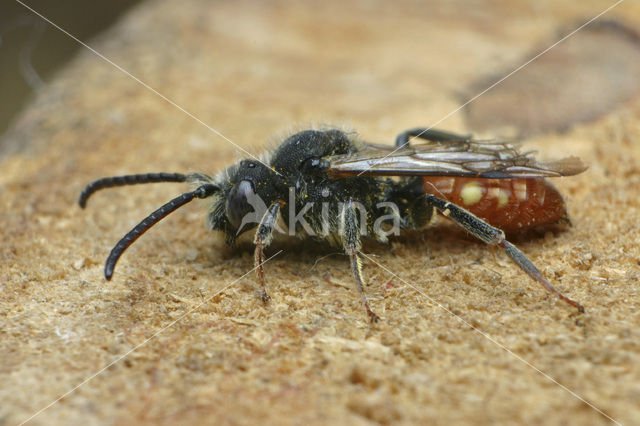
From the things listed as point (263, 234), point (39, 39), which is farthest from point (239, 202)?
point (39, 39)

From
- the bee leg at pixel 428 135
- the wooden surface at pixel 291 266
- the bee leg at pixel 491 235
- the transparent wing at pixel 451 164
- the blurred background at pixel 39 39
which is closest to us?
the wooden surface at pixel 291 266

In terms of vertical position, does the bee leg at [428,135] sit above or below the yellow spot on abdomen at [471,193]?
above

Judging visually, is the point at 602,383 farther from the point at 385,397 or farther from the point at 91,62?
the point at 91,62

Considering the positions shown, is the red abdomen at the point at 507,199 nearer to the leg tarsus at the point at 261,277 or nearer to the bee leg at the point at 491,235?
the bee leg at the point at 491,235

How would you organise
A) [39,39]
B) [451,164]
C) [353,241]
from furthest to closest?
[39,39], [451,164], [353,241]

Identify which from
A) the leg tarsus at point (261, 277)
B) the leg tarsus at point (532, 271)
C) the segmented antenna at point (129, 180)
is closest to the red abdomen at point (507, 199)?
the leg tarsus at point (532, 271)

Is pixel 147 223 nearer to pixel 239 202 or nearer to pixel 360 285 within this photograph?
pixel 239 202
